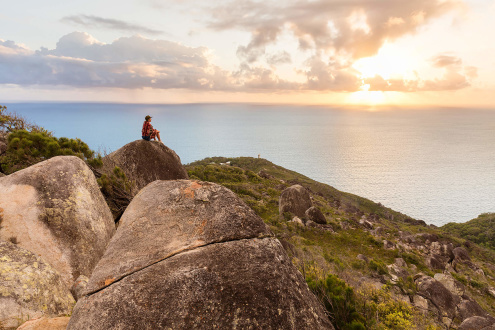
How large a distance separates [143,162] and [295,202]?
2355cm

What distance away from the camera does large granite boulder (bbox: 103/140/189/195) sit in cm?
1844

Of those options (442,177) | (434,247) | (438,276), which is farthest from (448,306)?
(442,177)

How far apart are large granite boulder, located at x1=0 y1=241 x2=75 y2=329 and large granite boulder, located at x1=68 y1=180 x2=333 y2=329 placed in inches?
104

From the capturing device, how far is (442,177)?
18362cm

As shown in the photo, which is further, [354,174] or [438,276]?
[354,174]

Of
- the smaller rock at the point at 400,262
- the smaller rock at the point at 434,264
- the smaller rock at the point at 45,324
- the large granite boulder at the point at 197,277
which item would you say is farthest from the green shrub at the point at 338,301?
the smaller rock at the point at 434,264

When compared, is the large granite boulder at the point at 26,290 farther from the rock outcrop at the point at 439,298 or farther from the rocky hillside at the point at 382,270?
the rock outcrop at the point at 439,298

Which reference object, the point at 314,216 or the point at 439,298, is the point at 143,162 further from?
the point at 439,298

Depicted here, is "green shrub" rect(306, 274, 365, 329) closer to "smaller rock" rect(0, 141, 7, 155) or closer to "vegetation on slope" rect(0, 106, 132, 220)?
"vegetation on slope" rect(0, 106, 132, 220)

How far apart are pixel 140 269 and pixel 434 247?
46640 millimetres

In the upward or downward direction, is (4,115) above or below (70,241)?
above

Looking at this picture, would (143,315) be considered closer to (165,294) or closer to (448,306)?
(165,294)

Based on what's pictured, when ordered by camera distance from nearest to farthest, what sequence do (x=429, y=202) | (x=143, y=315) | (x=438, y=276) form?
(x=143, y=315) → (x=438, y=276) → (x=429, y=202)

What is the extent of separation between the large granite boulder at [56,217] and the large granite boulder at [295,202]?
94.2ft
